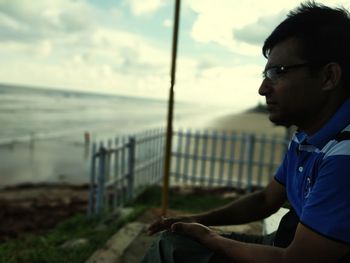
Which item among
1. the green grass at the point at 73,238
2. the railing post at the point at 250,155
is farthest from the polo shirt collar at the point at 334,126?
the railing post at the point at 250,155

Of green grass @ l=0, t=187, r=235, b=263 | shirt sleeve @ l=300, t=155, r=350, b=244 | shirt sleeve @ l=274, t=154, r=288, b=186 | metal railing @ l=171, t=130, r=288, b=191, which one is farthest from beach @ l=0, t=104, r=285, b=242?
metal railing @ l=171, t=130, r=288, b=191

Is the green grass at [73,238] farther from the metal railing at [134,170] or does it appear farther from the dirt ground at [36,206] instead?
the dirt ground at [36,206]

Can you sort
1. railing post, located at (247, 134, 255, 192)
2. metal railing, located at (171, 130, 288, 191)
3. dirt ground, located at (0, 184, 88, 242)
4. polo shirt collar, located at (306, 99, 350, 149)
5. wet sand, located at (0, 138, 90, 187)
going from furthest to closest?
wet sand, located at (0, 138, 90, 187)
metal railing, located at (171, 130, 288, 191)
railing post, located at (247, 134, 255, 192)
dirt ground, located at (0, 184, 88, 242)
polo shirt collar, located at (306, 99, 350, 149)

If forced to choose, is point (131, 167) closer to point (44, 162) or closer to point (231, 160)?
point (231, 160)

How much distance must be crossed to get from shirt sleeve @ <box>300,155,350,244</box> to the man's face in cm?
27

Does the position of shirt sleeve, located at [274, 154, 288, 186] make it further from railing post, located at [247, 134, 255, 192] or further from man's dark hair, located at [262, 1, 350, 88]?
railing post, located at [247, 134, 255, 192]

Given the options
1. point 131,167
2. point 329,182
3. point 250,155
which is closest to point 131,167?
point 131,167

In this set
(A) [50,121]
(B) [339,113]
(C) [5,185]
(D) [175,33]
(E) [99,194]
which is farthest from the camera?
(A) [50,121]

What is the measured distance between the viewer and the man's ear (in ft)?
4.44

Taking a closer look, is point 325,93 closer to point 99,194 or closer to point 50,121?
point 99,194

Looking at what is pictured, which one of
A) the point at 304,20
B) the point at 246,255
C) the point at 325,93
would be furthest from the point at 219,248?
the point at 304,20

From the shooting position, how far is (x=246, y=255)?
138 centimetres

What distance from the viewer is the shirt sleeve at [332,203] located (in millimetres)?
1152

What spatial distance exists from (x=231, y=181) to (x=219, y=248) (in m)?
6.76
